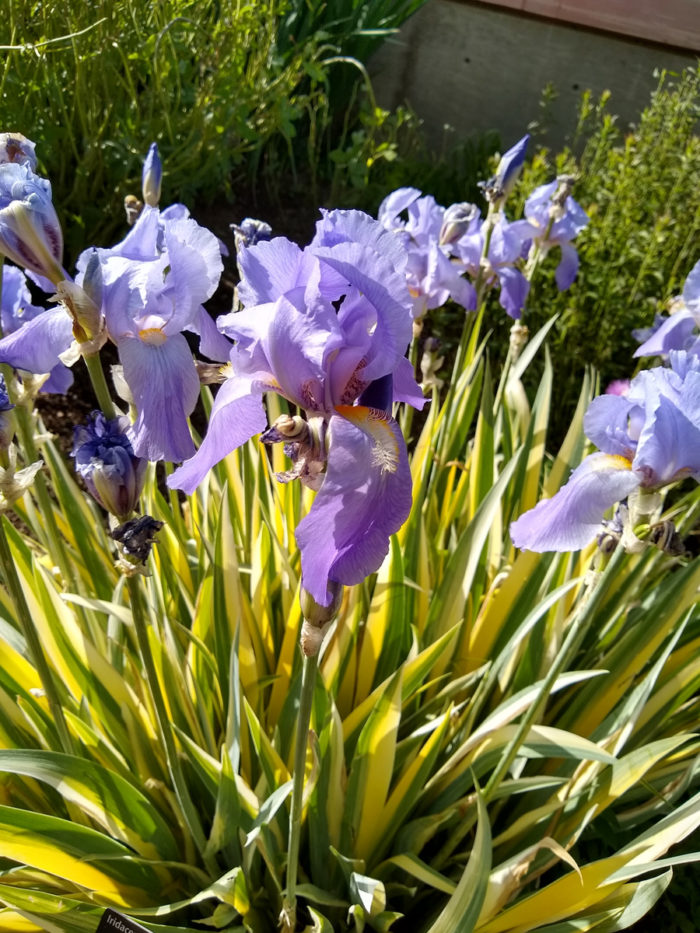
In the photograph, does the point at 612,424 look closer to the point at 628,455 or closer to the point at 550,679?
the point at 628,455

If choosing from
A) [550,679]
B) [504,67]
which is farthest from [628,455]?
[504,67]

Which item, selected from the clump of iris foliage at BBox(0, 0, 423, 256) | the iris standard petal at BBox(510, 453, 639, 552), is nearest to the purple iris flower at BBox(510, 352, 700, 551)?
the iris standard petal at BBox(510, 453, 639, 552)

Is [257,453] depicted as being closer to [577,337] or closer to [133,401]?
[133,401]

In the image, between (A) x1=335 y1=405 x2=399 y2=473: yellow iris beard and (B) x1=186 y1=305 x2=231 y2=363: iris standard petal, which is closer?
(A) x1=335 y1=405 x2=399 y2=473: yellow iris beard

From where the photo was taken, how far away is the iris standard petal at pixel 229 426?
719mm

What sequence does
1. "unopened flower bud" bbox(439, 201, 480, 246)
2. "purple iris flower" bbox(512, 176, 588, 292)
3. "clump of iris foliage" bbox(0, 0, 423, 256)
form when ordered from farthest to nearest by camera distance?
"clump of iris foliage" bbox(0, 0, 423, 256), "purple iris flower" bbox(512, 176, 588, 292), "unopened flower bud" bbox(439, 201, 480, 246)

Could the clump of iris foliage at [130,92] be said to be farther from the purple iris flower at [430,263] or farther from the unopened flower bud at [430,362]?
the unopened flower bud at [430,362]

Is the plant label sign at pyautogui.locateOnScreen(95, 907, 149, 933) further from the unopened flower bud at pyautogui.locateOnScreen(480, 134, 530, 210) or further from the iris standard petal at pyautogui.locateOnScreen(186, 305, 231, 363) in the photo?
the unopened flower bud at pyautogui.locateOnScreen(480, 134, 530, 210)

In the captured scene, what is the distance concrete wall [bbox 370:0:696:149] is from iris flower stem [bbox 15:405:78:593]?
13.0 feet

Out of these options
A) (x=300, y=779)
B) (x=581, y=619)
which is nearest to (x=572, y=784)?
(x=581, y=619)

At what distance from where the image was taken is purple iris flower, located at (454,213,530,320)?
1.75 meters

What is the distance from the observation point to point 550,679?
40.8 inches

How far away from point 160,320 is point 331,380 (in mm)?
255

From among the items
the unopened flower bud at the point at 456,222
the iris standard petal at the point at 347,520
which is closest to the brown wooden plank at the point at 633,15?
the unopened flower bud at the point at 456,222
